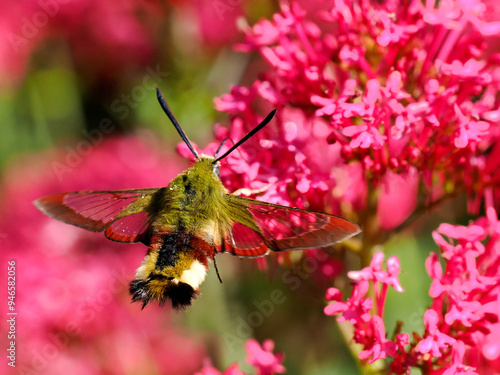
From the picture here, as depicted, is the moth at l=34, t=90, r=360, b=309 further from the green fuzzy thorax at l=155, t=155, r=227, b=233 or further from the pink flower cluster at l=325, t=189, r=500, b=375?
the pink flower cluster at l=325, t=189, r=500, b=375

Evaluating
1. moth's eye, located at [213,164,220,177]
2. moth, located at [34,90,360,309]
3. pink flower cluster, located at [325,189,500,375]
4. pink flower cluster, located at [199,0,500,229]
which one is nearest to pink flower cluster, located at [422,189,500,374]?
pink flower cluster, located at [325,189,500,375]

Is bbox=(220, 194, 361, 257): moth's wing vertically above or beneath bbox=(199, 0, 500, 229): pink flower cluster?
beneath

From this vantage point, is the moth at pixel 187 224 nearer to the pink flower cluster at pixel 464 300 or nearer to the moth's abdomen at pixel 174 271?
the moth's abdomen at pixel 174 271

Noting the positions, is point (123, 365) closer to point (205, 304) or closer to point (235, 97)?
point (205, 304)

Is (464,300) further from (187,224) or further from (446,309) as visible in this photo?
(187,224)

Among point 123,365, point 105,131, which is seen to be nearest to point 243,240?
point 123,365
